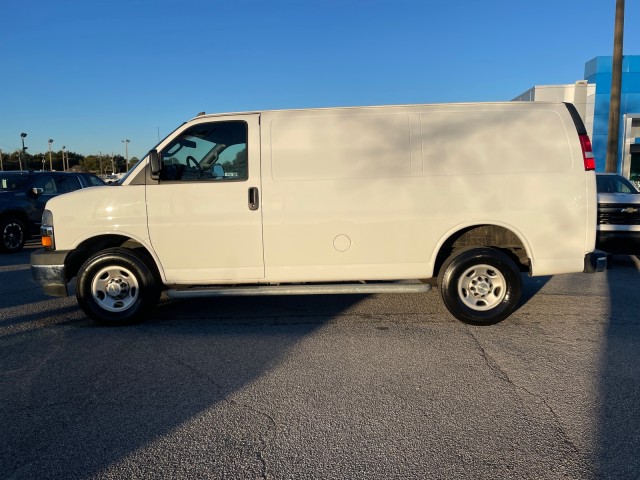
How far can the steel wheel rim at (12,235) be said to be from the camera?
11164 mm

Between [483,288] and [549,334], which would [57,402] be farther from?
[549,334]

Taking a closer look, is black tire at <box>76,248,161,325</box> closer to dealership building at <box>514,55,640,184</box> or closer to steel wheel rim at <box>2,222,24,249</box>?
steel wheel rim at <box>2,222,24,249</box>

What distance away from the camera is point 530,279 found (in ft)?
25.6

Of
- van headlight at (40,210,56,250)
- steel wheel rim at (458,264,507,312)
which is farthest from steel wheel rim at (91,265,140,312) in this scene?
steel wheel rim at (458,264,507,312)

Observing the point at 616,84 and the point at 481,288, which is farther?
the point at 616,84

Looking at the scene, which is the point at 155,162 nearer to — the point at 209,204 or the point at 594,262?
the point at 209,204

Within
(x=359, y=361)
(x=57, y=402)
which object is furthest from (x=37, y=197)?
(x=359, y=361)

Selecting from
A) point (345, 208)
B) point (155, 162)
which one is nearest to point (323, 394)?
point (345, 208)

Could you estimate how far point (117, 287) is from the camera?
548 cm

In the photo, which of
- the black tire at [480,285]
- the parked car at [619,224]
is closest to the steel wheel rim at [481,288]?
the black tire at [480,285]

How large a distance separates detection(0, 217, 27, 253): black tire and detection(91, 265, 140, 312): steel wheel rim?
7341mm

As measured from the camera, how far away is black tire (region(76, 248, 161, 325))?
5391 mm

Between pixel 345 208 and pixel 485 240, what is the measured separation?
164 centimetres

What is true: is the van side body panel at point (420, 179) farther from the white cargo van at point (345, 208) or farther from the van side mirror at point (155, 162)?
the van side mirror at point (155, 162)
